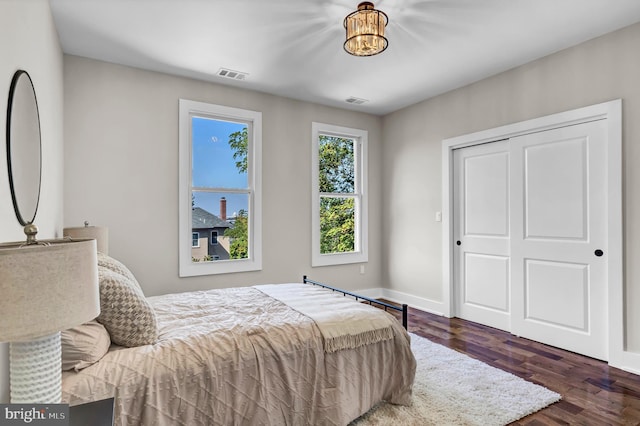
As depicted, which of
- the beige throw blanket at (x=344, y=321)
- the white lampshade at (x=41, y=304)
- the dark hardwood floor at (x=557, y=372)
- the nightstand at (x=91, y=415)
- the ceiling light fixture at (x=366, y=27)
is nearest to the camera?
the white lampshade at (x=41, y=304)

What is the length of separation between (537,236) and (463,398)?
74.7 inches

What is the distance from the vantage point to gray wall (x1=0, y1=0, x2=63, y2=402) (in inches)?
55.1

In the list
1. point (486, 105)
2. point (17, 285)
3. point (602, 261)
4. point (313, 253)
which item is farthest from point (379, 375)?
point (486, 105)

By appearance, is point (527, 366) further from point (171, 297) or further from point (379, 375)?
point (171, 297)

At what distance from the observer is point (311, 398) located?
1.89 m

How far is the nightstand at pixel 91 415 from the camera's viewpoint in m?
0.94

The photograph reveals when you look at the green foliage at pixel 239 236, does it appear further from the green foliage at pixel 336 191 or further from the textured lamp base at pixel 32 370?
the textured lamp base at pixel 32 370

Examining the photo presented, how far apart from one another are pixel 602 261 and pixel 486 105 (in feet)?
6.26

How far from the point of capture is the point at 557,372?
2.73 meters

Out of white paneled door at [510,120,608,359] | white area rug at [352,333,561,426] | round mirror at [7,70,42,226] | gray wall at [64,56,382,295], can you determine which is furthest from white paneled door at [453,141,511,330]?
round mirror at [7,70,42,226]

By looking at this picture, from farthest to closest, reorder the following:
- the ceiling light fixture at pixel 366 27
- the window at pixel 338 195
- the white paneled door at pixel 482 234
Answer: the window at pixel 338 195 < the white paneled door at pixel 482 234 < the ceiling light fixture at pixel 366 27

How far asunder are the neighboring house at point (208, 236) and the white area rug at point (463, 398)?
2449 millimetres

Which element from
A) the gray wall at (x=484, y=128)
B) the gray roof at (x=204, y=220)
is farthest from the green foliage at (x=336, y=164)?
the gray roof at (x=204, y=220)

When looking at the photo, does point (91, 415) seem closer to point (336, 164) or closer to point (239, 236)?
point (239, 236)
